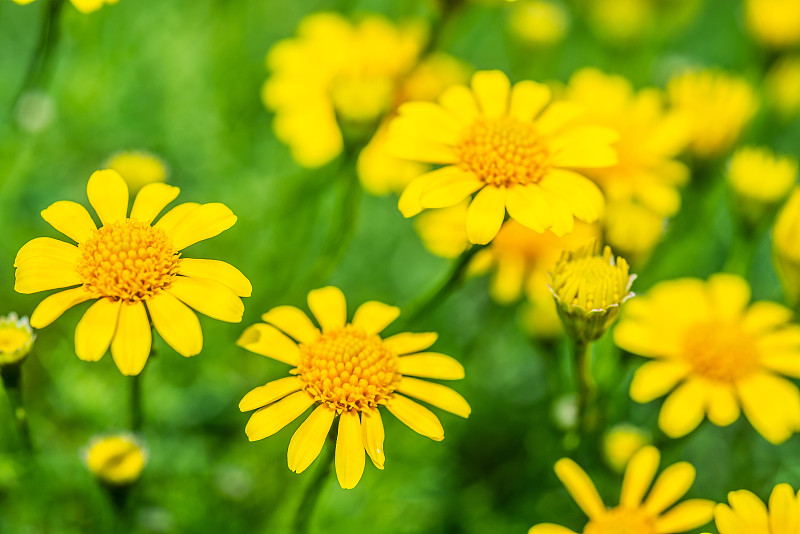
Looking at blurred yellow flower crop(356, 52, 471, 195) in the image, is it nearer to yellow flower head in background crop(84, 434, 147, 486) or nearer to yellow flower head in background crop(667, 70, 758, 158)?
yellow flower head in background crop(667, 70, 758, 158)

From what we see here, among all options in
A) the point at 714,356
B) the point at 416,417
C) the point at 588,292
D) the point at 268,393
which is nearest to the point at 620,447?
the point at 714,356

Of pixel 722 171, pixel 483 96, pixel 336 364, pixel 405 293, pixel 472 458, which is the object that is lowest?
pixel 472 458

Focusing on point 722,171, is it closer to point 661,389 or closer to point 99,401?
point 661,389

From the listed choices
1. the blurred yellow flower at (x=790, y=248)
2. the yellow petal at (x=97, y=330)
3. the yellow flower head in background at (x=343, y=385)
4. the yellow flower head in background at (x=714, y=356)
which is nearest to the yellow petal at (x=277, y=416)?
the yellow flower head in background at (x=343, y=385)

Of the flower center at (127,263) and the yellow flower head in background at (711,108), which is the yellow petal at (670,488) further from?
the yellow flower head in background at (711,108)

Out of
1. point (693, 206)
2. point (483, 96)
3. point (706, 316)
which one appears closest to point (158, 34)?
point (483, 96)
